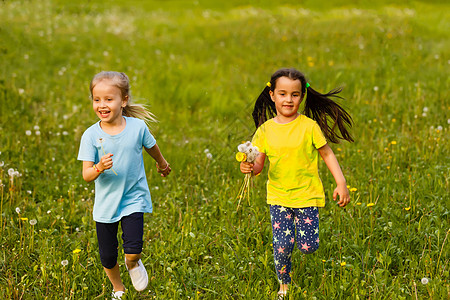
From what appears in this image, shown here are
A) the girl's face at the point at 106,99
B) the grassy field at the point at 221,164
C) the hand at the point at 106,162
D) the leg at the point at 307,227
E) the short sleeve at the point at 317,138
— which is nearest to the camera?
the hand at the point at 106,162

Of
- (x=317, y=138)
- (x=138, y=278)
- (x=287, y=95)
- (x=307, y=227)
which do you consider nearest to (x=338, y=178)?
(x=317, y=138)

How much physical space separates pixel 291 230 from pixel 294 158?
A: 0.57 meters

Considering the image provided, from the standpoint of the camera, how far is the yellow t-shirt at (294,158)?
370 centimetres

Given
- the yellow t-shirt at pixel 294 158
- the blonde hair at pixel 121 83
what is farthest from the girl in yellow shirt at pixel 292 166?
the blonde hair at pixel 121 83

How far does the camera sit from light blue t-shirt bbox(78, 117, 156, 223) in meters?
3.62

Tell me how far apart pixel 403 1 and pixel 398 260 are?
15.9 metres

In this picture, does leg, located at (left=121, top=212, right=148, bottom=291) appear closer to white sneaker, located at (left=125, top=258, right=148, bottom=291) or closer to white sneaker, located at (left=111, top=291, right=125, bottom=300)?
white sneaker, located at (left=125, top=258, right=148, bottom=291)

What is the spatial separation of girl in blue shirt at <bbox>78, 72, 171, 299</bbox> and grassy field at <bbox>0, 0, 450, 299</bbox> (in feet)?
1.81

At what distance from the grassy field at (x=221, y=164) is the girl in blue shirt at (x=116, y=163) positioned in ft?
1.81

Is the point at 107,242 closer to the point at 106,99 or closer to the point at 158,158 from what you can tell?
the point at 158,158

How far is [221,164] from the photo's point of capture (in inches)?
250

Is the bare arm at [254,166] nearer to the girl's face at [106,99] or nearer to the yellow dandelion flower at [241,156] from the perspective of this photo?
the yellow dandelion flower at [241,156]

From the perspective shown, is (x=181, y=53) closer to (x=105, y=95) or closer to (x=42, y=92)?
(x=42, y=92)

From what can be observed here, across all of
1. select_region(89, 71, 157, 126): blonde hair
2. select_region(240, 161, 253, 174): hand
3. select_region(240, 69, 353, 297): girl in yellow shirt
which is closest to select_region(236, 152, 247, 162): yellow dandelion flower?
select_region(240, 161, 253, 174): hand
